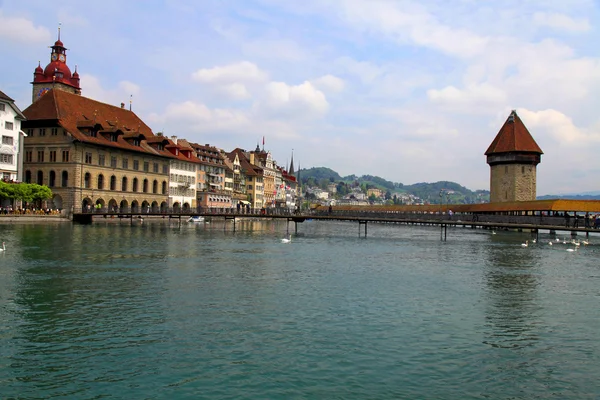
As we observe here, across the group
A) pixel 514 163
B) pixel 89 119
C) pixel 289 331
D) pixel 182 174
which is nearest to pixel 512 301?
pixel 289 331

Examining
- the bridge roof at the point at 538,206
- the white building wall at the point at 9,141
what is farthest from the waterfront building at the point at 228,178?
the white building wall at the point at 9,141

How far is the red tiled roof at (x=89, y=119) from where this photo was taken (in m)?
88.4

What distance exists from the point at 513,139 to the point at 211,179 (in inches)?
2498

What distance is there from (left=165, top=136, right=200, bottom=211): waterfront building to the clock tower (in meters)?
26.5

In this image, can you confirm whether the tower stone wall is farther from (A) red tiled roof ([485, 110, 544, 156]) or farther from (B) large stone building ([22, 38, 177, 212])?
(B) large stone building ([22, 38, 177, 212])

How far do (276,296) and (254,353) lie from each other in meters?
9.47

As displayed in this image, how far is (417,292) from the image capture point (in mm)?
29141

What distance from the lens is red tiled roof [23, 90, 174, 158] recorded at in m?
88.4

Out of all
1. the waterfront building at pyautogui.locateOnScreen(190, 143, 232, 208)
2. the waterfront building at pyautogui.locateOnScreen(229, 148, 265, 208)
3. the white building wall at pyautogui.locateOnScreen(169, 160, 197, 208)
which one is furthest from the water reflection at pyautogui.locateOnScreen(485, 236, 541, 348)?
the waterfront building at pyautogui.locateOnScreen(229, 148, 265, 208)

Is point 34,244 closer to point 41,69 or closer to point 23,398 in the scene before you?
point 23,398

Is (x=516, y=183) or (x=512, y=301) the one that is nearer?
(x=512, y=301)

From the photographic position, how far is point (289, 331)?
20078 millimetres

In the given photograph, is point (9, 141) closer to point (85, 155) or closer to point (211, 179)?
point (85, 155)

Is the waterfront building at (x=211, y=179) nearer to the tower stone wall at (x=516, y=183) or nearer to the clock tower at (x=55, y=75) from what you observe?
the clock tower at (x=55, y=75)
